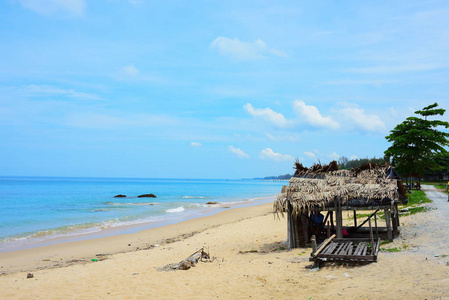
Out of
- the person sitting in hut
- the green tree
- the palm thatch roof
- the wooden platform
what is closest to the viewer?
the wooden platform

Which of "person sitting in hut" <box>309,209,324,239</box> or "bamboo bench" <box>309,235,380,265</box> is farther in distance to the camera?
"person sitting in hut" <box>309,209,324,239</box>

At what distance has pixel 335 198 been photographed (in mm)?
12570

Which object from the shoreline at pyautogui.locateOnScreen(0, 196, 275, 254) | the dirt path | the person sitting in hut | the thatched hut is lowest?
the shoreline at pyautogui.locateOnScreen(0, 196, 275, 254)

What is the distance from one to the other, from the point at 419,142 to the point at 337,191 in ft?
79.6

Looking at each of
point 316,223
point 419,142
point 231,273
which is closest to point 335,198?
point 316,223

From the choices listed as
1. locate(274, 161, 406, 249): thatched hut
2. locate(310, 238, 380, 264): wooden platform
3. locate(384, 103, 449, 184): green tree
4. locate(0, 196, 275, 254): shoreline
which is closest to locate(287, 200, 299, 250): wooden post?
locate(274, 161, 406, 249): thatched hut

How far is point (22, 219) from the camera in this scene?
25984 millimetres

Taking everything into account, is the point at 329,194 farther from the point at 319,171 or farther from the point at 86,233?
the point at 86,233

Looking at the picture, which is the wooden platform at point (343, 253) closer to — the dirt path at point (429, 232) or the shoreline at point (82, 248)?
the dirt path at point (429, 232)

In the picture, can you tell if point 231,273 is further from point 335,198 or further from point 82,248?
point 82,248

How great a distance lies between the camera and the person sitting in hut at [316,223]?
13.5 meters

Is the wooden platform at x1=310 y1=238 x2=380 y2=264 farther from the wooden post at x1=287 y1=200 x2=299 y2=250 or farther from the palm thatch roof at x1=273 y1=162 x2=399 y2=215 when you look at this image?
the wooden post at x1=287 y1=200 x2=299 y2=250

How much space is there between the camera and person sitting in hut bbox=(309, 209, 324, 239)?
13.5 meters

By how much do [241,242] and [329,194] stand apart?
4901 mm
